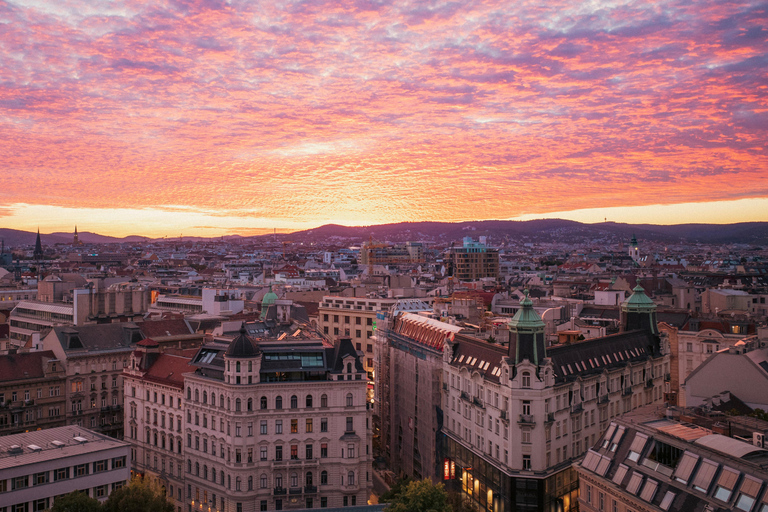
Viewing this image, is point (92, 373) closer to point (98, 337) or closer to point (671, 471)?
point (98, 337)

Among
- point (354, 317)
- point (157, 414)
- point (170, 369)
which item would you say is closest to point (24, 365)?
point (157, 414)

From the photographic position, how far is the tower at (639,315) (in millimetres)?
98875

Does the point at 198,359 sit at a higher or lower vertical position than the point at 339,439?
higher

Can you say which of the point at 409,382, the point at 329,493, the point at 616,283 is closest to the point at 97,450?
the point at 329,493

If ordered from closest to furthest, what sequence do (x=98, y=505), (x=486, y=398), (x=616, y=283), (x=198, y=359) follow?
(x=98, y=505) → (x=486, y=398) → (x=198, y=359) → (x=616, y=283)

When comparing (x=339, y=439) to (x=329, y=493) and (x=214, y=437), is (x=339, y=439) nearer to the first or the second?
(x=329, y=493)

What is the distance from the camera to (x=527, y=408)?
72.4 m

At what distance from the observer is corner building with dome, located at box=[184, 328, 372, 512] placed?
76.0m

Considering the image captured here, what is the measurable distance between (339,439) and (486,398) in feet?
54.1

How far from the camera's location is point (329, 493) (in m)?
77.5

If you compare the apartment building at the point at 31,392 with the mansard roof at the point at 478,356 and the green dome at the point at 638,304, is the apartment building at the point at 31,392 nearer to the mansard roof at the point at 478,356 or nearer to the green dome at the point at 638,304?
the mansard roof at the point at 478,356

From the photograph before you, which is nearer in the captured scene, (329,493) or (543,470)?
(543,470)

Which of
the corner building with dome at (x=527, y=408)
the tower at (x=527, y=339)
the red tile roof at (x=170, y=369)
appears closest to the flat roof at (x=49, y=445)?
A: the red tile roof at (x=170, y=369)

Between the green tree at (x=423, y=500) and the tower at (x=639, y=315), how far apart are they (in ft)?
163
